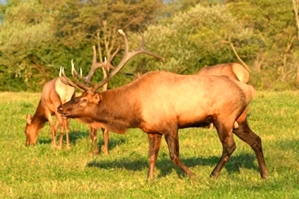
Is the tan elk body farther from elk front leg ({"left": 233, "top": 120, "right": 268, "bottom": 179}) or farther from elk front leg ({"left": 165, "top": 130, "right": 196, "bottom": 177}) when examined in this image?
elk front leg ({"left": 165, "top": 130, "right": 196, "bottom": 177})

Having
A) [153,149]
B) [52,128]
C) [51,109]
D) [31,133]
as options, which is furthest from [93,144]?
[153,149]

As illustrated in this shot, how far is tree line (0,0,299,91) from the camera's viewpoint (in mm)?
43906

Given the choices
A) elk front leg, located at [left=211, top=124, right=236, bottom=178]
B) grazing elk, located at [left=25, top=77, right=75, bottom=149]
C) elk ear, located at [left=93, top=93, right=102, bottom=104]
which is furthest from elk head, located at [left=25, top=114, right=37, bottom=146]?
elk front leg, located at [left=211, top=124, right=236, bottom=178]

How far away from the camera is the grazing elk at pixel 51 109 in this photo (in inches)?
650

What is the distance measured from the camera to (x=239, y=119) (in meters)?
11.1

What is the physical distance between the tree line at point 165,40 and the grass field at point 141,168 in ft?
82.5

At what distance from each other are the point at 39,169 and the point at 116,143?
13.5 ft

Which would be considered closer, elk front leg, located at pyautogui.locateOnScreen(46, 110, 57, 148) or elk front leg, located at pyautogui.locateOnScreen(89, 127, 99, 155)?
elk front leg, located at pyautogui.locateOnScreen(89, 127, 99, 155)

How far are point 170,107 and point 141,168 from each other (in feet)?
6.64

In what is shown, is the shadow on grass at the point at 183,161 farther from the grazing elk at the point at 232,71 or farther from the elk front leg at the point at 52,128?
the grazing elk at the point at 232,71

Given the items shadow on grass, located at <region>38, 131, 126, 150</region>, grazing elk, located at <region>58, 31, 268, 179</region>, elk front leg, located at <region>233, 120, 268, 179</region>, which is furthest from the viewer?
shadow on grass, located at <region>38, 131, 126, 150</region>

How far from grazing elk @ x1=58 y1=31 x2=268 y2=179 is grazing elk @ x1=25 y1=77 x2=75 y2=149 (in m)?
5.25

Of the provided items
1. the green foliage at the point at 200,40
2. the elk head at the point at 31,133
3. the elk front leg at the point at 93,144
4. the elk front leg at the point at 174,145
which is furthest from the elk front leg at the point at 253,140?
the green foliage at the point at 200,40

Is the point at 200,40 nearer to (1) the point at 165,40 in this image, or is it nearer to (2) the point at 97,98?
(1) the point at 165,40
